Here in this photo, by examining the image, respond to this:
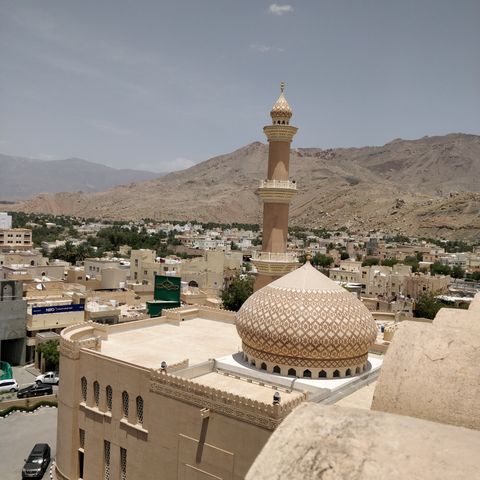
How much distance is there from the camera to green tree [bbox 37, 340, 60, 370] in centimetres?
2477

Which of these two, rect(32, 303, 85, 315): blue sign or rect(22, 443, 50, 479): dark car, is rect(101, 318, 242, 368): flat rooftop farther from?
rect(32, 303, 85, 315): blue sign

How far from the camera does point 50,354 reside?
24.8m

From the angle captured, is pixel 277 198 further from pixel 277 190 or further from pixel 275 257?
pixel 275 257

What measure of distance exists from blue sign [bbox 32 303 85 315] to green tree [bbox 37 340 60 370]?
2.27 meters

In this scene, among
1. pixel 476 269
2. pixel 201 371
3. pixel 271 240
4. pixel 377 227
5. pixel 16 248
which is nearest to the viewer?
pixel 201 371

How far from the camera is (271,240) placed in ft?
65.1

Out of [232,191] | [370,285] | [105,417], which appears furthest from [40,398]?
[232,191]

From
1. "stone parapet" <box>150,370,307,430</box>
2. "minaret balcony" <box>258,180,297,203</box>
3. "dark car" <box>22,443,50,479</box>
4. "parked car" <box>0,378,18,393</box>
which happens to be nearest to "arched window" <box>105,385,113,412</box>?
"stone parapet" <box>150,370,307,430</box>

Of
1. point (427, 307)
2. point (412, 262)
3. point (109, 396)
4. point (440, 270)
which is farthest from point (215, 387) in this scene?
point (412, 262)

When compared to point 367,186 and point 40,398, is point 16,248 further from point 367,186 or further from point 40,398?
point 367,186

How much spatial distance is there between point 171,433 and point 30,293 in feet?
74.1

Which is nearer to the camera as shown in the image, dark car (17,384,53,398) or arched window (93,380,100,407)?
arched window (93,380,100,407)

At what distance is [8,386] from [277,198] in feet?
42.5

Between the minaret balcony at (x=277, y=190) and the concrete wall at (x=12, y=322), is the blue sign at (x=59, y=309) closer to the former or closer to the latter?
the concrete wall at (x=12, y=322)
